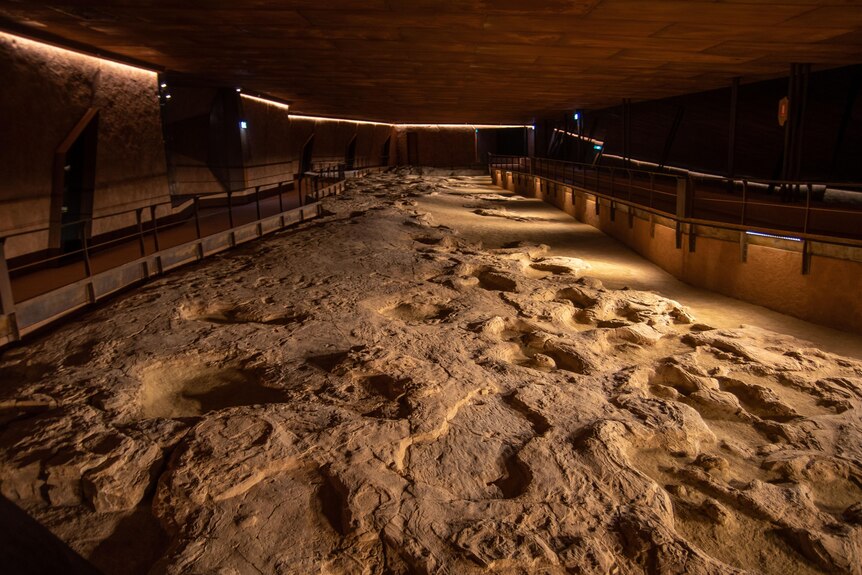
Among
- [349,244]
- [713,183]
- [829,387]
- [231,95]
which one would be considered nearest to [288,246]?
[349,244]

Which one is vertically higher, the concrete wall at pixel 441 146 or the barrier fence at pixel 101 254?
the concrete wall at pixel 441 146

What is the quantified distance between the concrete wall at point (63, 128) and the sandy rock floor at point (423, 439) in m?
2.82

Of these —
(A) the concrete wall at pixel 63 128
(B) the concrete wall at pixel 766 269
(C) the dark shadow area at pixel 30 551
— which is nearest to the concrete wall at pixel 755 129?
(B) the concrete wall at pixel 766 269

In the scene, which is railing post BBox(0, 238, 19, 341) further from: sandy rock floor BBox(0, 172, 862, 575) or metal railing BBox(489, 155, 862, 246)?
metal railing BBox(489, 155, 862, 246)

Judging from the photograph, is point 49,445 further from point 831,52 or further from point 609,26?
point 831,52


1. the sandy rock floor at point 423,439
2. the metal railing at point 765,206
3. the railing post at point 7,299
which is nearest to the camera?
the sandy rock floor at point 423,439

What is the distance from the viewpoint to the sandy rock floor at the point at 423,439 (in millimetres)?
3729

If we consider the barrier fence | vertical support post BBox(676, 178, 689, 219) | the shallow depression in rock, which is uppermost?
vertical support post BBox(676, 178, 689, 219)

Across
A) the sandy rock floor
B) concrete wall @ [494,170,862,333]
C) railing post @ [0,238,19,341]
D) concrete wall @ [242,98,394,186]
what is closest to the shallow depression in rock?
the sandy rock floor

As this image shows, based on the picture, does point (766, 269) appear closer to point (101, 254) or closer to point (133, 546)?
point (133, 546)

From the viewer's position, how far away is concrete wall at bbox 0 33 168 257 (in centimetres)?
904

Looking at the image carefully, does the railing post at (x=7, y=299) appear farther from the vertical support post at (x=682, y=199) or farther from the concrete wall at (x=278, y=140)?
the concrete wall at (x=278, y=140)

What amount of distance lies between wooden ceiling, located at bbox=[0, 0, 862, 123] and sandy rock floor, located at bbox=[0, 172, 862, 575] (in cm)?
415

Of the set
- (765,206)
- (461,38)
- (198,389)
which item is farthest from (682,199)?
(198,389)
